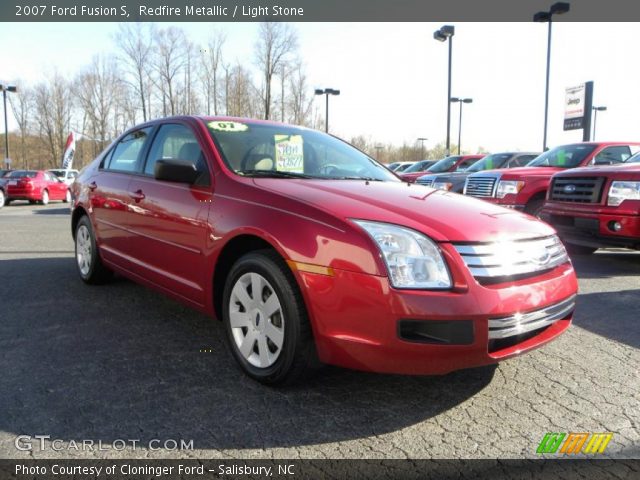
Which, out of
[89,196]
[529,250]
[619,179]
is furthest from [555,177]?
[89,196]

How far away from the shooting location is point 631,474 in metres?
2.03

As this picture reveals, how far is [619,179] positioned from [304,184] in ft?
15.5

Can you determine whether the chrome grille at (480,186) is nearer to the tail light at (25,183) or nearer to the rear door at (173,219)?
the rear door at (173,219)

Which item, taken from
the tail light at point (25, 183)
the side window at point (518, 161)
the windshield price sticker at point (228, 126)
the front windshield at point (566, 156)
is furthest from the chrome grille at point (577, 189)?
the tail light at point (25, 183)

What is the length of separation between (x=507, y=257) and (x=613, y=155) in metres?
7.27

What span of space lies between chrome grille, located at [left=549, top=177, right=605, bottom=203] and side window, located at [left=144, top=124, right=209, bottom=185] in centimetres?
505

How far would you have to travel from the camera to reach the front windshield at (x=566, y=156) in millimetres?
8516

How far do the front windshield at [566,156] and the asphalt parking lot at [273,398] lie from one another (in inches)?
209

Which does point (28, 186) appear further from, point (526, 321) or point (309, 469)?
point (526, 321)

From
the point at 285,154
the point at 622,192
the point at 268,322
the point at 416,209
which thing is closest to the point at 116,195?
the point at 285,154

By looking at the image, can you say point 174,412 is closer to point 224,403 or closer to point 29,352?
point 224,403

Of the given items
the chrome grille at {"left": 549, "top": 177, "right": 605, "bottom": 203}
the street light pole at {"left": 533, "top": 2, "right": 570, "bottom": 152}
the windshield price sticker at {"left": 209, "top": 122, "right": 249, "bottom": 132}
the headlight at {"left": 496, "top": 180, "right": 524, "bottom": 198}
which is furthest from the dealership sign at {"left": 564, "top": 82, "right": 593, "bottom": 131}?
the windshield price sticker at {"left": 209, "top": 122, "right": 249, "bottom": 132}

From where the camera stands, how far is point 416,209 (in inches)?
107
